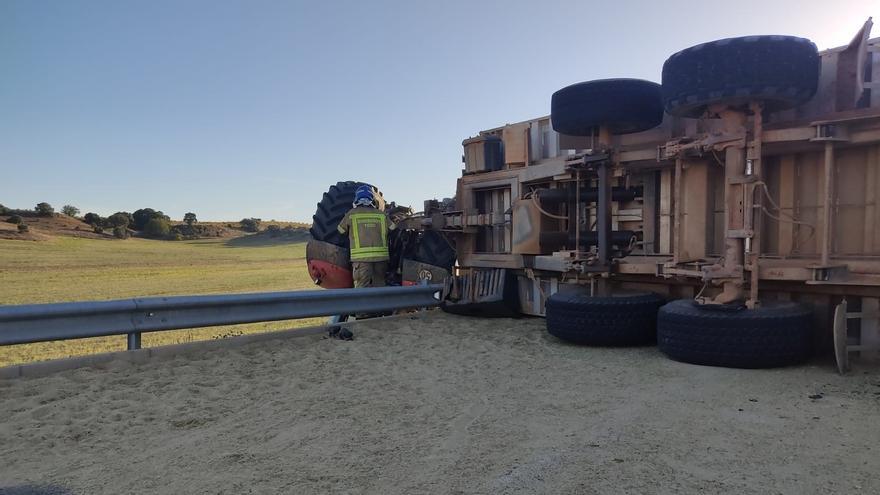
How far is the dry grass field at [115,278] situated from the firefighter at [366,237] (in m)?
1.69

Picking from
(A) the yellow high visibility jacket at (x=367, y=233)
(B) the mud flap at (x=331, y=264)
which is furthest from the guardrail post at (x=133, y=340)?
(B) the mud flap at (x=331, y=264)

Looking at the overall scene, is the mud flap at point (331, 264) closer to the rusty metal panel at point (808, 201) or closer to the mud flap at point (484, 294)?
the mud flap at point (484, 294)

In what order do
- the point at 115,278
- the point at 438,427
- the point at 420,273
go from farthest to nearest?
the point at 115,278 → the point at 420,273 → the point at 438,427

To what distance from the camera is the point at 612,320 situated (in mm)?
5820

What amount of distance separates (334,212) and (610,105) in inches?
218

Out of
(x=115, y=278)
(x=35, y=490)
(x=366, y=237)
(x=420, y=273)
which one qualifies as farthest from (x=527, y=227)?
(x=115, y=278)

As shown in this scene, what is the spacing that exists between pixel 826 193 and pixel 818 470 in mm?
3021

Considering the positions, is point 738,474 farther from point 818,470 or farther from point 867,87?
point 867,87

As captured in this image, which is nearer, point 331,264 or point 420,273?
point 420,273

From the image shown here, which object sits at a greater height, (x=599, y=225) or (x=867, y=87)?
(x=867, y=87)

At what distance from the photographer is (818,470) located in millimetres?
2793

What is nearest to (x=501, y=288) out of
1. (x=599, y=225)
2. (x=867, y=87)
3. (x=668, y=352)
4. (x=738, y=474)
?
(x=599, y=225)

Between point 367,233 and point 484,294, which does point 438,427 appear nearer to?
point 484,294

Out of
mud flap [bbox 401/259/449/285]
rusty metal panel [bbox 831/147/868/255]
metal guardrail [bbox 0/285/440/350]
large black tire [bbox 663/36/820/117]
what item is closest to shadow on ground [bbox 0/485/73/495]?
metal guardrail [bbox 0/285/440/350]
